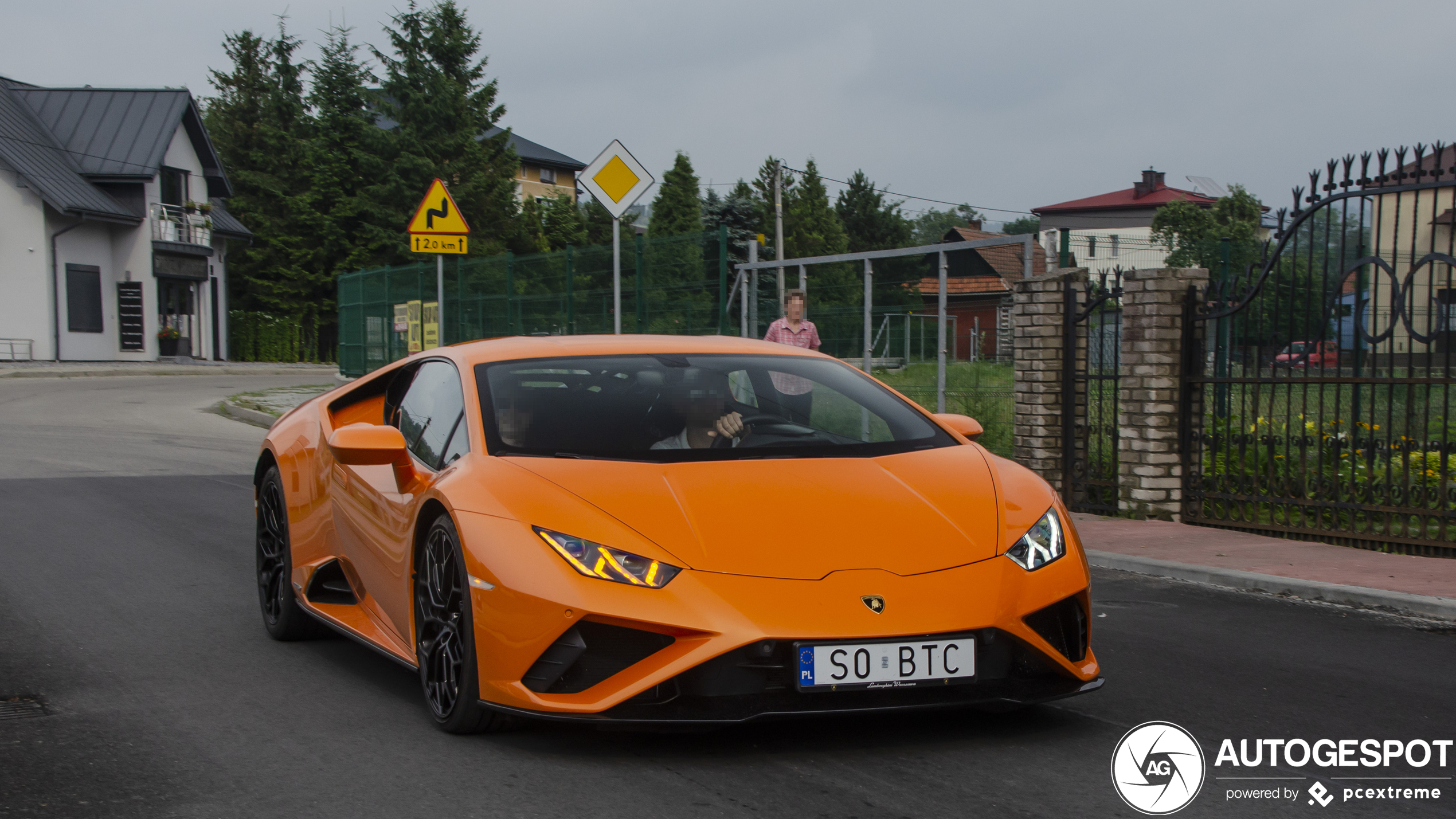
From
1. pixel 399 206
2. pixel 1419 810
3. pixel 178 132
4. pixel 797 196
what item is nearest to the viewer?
pixel 1419 810

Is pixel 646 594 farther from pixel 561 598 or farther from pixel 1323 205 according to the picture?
pixel 1323 205

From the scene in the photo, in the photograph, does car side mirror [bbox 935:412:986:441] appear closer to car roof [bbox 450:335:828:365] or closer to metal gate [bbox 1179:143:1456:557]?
car roof [bbox 450:335:828:365]

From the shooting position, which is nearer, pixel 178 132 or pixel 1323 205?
pixel 1323 205

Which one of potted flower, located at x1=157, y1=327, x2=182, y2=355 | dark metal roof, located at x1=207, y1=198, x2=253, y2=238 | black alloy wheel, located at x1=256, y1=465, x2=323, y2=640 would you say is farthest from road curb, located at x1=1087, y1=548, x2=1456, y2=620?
dark metal roof, located at x1=207, y1=198, x2=253, y2=238

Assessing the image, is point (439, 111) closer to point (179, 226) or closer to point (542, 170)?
point (179, 226)

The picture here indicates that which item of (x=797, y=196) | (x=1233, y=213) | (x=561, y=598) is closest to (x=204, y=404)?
(x=561, y=598)

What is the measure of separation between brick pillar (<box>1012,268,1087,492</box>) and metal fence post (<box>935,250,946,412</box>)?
49.2 inches

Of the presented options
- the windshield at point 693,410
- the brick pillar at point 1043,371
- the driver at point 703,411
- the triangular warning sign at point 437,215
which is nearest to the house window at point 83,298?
the triangular warning sign at point 437,215

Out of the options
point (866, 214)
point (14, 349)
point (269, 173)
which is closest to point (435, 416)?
point (14, 349)

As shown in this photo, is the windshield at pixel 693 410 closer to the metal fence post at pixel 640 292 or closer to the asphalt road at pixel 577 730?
the asphalt road at pixel 577 730

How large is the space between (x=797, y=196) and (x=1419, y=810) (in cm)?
6603

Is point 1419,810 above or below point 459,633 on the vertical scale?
below

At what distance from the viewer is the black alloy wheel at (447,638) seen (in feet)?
12.6

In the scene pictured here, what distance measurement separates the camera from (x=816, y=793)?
3379mm
